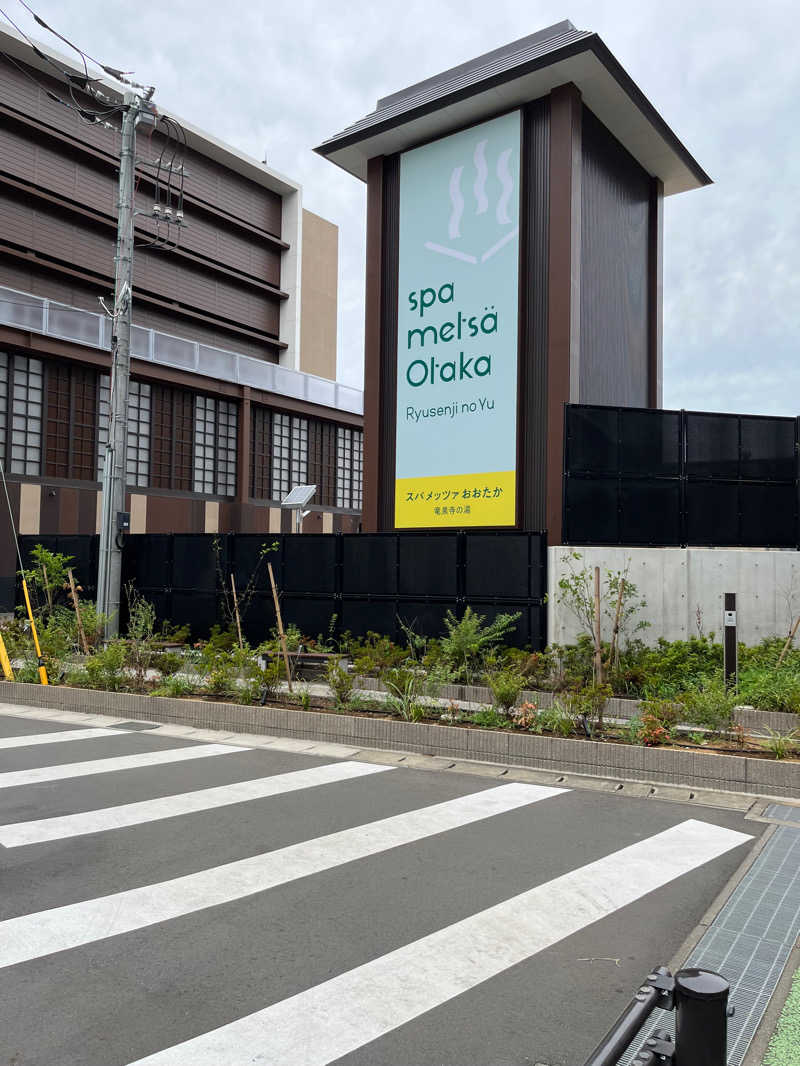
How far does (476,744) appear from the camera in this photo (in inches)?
402

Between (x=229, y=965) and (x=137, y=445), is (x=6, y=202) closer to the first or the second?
(x=137, y=445)

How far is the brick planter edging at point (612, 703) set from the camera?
36.4ft

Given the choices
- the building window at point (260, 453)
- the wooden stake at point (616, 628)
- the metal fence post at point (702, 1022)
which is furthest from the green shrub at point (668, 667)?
the building window at point (260, 453)

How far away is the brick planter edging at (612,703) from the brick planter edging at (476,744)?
1236 mm

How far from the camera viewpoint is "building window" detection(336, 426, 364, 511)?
44.2m

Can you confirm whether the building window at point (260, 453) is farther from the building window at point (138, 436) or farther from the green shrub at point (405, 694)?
the green shrub at point (405, 694)

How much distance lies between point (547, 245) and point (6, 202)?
108ft

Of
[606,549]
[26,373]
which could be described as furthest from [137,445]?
[606,549]

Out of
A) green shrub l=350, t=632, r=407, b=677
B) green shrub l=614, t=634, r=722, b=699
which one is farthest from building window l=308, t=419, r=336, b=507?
green shrub l=614, t=634, r=722, b=699

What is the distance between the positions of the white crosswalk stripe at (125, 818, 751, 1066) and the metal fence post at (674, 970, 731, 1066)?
65.3 inches

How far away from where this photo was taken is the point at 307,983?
4.50m

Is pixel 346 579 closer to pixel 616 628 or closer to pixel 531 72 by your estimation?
pixel 616 628

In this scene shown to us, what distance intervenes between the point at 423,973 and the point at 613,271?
20668mm

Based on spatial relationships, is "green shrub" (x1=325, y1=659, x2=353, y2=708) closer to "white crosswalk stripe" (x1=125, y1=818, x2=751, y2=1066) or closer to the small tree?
the small tree
